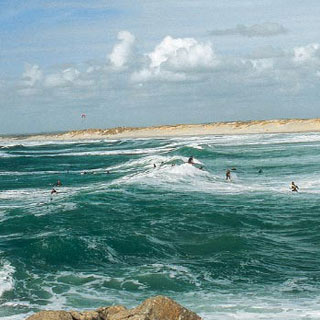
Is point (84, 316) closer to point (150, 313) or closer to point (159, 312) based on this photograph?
point (150, 313)

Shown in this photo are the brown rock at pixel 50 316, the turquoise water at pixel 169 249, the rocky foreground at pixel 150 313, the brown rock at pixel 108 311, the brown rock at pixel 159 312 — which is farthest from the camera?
the turquoise water at pixel 169 249

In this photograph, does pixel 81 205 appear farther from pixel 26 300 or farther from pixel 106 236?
pixel 26 300

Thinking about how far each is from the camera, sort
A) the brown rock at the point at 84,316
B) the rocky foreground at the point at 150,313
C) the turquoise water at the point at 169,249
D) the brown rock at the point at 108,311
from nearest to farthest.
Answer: the rocky foreground at the point at 150,313, the brown rock at the point at 84,316, the brown rock at the point at 108,311, the turquoise water at the point at 169,249

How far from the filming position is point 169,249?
17.2 m

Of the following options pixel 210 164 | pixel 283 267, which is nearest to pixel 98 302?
pixel 283 267

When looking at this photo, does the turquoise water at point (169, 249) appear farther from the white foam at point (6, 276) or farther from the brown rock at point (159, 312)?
the brown rock at point (159, 312)

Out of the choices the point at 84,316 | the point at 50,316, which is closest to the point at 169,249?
the point at 84,316

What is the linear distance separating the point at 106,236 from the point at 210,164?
30.4 meters

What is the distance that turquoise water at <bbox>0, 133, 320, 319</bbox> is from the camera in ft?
41.4

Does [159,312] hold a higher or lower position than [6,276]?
higher

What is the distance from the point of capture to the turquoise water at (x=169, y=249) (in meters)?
12.6

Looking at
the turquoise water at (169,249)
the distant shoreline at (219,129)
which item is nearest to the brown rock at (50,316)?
the turquoise water at (169,249)

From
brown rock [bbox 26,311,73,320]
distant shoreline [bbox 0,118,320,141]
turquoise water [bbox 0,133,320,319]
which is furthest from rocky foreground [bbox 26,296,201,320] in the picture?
distant shoreline [bbox 0,118,320,141]

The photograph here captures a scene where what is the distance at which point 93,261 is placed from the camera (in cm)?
1608
